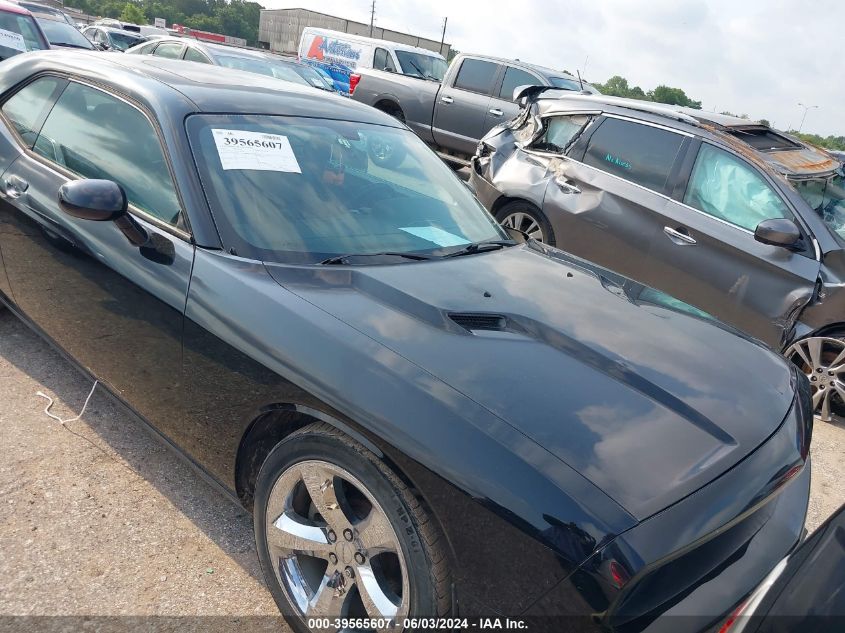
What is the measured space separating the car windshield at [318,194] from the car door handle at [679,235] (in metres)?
2.02

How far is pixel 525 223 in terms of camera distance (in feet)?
17.9

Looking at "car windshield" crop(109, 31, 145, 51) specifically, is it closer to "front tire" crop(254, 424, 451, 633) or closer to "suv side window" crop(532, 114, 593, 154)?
"suv side window" crop(532, 114, 593, 154)

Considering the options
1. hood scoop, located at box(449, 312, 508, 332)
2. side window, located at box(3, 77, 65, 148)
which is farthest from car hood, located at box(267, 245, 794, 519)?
side window, located at box(3, 77, 65, 148)

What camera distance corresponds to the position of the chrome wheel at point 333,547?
1.74 m

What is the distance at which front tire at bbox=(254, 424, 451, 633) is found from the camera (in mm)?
1621

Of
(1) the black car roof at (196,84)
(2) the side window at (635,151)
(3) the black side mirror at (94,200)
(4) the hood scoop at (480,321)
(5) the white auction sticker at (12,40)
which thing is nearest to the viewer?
(4) the hood scoop at (480,321)

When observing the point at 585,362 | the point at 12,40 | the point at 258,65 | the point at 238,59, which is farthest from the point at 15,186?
the point at 12,40

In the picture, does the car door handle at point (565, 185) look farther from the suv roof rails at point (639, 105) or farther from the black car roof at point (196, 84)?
the black car roof at point (196, 84)

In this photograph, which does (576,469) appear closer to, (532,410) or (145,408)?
(532,410)

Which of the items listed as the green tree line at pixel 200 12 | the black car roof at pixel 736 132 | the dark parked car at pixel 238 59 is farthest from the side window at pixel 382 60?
the green tree line at pixel 200 12

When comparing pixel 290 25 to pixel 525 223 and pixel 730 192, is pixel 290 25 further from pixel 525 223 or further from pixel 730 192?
pixel 730 192

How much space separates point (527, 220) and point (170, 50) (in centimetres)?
781

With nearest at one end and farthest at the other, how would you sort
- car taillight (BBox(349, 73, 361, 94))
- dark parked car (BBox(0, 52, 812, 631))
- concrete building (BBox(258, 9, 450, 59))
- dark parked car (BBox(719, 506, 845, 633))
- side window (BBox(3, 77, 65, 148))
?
1. dark parked car (BBox(719, 506, 845, 633))
2. dark parked car (BBox(0, 52, 812, 631))
3. side window (BBox(3, 77, 65, 148))
4. car taillight (BBox(349, 73, 361, 94))
5. concrete building (BBox(258, 9, 450, 59))

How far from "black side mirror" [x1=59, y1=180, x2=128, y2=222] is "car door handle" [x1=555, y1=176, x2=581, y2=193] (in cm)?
362
